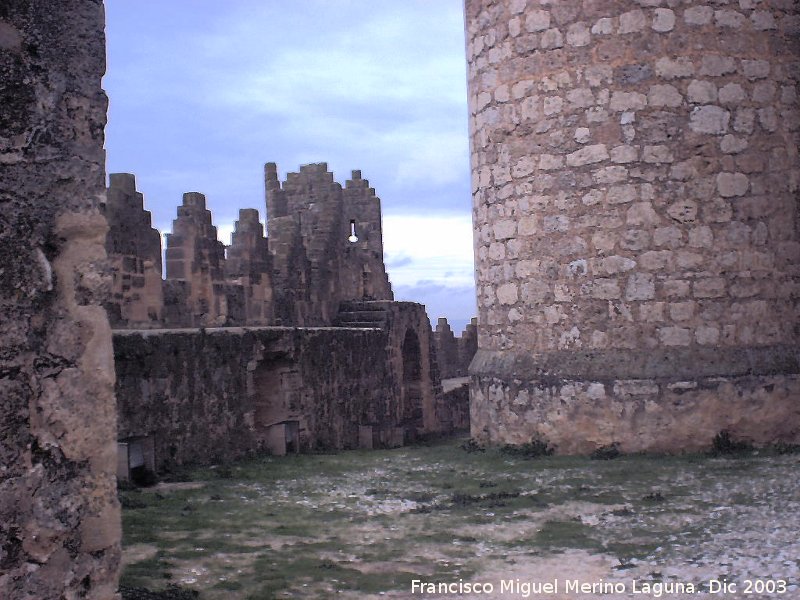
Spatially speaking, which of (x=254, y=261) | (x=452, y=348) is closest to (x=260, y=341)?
(x=254, y=261)

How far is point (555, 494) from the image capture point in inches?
267

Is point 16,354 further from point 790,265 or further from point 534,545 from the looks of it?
point 790,265

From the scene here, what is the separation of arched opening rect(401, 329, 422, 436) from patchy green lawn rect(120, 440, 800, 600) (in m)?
8.99

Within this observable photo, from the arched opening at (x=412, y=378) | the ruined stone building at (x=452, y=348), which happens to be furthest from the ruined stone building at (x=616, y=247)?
the ruined stone building at (x=452, y=348)

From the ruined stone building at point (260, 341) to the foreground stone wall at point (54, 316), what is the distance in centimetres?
523

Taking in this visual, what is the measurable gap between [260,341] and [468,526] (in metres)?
5.23

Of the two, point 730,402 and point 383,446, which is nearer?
point 730,402

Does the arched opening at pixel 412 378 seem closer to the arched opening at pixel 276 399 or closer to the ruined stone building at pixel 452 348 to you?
the ruined stone building at pixel 452 348

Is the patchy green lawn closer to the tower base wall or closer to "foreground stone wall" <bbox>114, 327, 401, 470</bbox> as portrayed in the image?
the tower base wall

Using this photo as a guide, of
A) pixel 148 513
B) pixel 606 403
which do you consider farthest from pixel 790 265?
pixel 148 513

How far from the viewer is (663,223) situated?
27.3ft

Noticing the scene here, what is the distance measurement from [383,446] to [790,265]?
7070 mm

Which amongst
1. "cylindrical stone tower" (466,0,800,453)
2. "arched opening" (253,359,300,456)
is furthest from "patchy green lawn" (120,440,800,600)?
"arched opening" (253,359,300,456)

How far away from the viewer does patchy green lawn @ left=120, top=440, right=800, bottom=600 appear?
4641 mm
